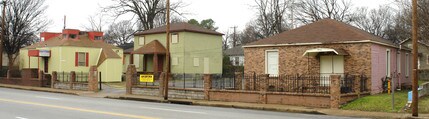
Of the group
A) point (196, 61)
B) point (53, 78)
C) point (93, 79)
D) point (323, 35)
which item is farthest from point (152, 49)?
point (323, 35)

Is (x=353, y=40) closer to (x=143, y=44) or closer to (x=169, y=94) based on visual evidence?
(x=169, y=94)

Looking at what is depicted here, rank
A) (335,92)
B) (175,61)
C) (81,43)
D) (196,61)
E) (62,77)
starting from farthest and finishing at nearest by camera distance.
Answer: (196,61) < (175,61) < (81,43) < (62,77) < (335,92)

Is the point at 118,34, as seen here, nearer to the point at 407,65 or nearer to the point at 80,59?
the point at 80,59

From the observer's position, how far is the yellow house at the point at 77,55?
42.9m

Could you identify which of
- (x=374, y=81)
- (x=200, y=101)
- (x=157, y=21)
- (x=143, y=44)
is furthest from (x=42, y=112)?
(x=157, y=21)

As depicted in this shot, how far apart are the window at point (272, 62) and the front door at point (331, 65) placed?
8.98 feet

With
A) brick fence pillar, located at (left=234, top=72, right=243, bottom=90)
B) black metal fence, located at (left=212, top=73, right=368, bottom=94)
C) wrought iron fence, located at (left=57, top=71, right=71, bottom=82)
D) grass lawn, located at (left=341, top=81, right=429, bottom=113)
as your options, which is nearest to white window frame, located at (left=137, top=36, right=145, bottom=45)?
wrought iron fence, located at (left=57, top=71, right=71, bottom=82)

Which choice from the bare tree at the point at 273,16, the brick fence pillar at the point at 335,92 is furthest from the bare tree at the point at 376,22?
the brick fence pillar at the point at 335,92

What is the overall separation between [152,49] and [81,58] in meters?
6.88

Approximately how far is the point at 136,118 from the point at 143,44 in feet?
115

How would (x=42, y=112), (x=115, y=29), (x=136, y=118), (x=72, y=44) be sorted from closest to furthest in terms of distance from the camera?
1. (x=136, y=118)
2. (x=42, y=112)
3. (x=72, y=44)
4. (x=115, y=29)

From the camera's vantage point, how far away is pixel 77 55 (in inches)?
1729

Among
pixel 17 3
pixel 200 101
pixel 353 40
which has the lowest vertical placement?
pixel 200 101

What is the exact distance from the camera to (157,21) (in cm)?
7731
